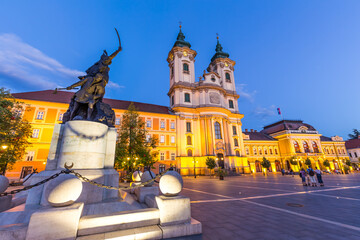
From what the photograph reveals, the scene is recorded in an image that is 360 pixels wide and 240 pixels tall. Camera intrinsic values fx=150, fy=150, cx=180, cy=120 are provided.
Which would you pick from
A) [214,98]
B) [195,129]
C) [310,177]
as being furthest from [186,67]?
[310,177]

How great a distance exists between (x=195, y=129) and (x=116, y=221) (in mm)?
33988

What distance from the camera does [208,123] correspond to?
119 feet

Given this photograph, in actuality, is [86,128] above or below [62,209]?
above

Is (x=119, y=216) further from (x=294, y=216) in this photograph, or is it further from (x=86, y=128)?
(x=294, y=216)

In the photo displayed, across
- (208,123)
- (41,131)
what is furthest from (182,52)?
(41,131)

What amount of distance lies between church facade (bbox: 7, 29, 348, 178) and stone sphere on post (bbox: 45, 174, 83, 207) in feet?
88.3

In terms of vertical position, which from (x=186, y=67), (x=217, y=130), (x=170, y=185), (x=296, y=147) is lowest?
(x=170, y=185)

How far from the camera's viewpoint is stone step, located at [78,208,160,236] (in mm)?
3079

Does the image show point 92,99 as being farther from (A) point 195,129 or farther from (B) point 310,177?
(A) point 195,129

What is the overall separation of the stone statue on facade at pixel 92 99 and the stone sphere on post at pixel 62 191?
13.5 ft

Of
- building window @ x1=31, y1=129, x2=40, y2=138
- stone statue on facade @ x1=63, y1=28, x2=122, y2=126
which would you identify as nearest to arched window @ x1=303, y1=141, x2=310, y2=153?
stone statue on facade @ x1=63, y1=28, x2=122, y2=126

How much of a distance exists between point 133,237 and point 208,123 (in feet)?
112

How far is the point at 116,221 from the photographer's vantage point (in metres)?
3.32

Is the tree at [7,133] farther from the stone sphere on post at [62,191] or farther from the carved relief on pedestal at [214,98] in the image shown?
the carved relief on pedestal at [214,98]
